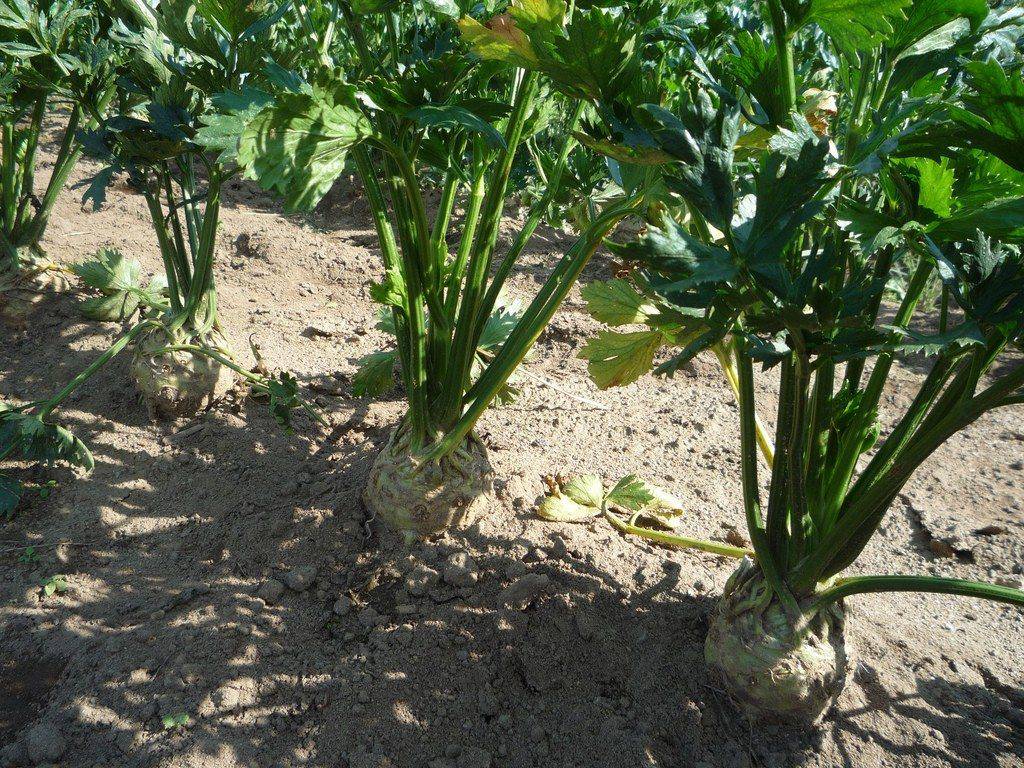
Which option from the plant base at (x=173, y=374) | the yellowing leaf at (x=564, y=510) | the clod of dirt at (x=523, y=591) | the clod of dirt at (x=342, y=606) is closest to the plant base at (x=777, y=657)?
the clod of dirt at (x=523, y=591)

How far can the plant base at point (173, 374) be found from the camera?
256 cm

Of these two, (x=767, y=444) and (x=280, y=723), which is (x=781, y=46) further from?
(x=280, y=723)

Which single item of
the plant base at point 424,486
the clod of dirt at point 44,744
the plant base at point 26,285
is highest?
the plant base at point 424,486

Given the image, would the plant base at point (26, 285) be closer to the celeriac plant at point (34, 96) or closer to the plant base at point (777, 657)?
the celeriac plant at point (34, 96)

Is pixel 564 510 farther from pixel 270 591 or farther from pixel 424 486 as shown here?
pixel 270 591

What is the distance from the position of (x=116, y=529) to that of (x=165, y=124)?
46.4 inches

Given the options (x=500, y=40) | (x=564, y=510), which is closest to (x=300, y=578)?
(x=564, y=510)

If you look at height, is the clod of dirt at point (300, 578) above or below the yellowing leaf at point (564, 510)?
below

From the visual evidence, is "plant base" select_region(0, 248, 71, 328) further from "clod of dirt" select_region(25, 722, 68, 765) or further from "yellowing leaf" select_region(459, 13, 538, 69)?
"yellowing leaf" select_region(459, 13, 538, 69)

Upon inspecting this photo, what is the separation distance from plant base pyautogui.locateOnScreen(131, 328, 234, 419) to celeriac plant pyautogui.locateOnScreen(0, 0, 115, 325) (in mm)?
700

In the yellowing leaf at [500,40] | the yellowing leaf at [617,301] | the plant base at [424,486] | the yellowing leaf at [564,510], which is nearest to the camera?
the yellowing leaf at [500,40]

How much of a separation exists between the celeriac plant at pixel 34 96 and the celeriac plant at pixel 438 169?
0.91 m

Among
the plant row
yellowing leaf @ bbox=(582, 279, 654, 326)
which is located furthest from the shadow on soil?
yellowing leaf @ bbox=(582, 279, 654, 326)

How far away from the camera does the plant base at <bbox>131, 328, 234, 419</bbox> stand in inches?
101
